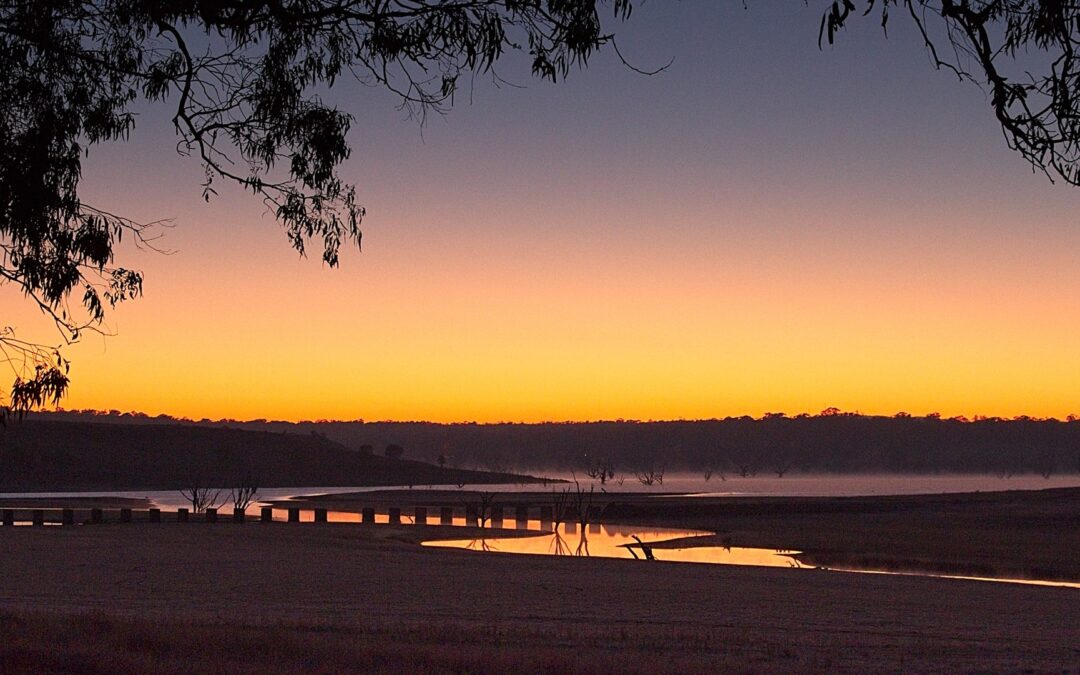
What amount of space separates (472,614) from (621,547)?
2331 cm

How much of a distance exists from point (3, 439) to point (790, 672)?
4254 inches

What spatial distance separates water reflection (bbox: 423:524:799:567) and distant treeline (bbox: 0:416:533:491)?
200 feet

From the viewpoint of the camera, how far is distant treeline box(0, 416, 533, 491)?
104625 mm

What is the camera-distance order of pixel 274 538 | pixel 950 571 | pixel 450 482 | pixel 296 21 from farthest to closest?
pixel 450 482 → pixel 274 538 → pixel 950 571 → pixel 296 21

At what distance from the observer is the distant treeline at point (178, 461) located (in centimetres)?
10462

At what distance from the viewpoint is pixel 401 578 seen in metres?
25.9

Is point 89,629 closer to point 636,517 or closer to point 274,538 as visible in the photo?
point 274,538

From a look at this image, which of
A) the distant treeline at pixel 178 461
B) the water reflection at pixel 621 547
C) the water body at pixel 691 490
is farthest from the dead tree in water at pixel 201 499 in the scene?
the water reflection at pixel 621 547

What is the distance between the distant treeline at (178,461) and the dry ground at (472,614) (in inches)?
2866

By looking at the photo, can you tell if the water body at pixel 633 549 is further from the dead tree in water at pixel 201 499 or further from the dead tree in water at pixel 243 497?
the dead tree in water at pixel 201 499

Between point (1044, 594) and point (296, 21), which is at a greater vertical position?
point (296, 21)

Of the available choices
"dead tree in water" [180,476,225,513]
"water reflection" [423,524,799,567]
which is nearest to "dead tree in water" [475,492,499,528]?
"water reflection" [423,524,799,567]

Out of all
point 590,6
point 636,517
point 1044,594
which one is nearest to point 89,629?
point 590,6

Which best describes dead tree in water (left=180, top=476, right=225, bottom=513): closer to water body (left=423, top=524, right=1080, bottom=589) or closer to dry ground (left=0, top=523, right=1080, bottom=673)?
water body (left=423, top=524, right=1080, bottom=589)
